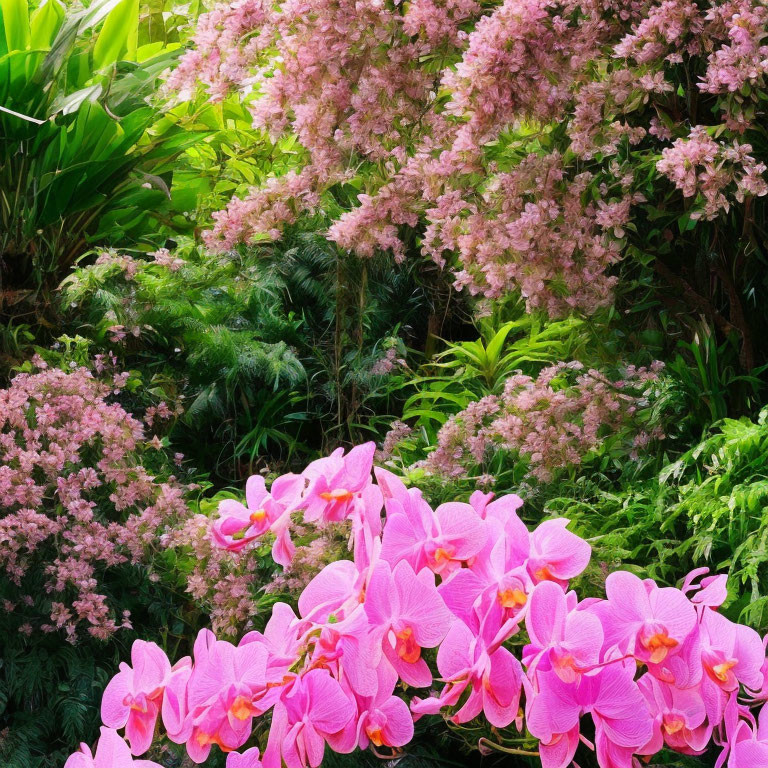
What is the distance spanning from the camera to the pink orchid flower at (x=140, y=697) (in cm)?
87

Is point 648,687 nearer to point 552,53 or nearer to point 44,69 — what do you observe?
point 552,53

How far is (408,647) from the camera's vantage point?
790mm

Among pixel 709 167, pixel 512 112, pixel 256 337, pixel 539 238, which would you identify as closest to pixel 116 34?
pixel 256 337

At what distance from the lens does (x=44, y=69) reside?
139 inches

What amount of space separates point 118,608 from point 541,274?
1.39m

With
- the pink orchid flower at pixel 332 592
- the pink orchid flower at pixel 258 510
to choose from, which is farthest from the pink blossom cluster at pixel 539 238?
the pink orchid flower at pixel 332 592

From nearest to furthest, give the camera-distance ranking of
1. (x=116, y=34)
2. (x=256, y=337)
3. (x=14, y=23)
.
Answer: (x=256, y=337), (x=14, y=23), (x=116, y=34)

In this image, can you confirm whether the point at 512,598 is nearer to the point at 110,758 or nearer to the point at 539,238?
the point at 110,758

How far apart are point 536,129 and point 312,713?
2.49 m

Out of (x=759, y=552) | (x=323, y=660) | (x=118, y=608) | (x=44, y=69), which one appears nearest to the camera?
(x=323, y=660)

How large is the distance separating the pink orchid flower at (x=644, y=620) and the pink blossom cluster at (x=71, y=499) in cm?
161

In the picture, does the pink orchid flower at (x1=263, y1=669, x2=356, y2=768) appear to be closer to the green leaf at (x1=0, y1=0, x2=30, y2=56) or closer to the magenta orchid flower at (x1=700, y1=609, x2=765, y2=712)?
the magenta orchid flower at (x1=700, y1=609, x2=765, y2=712)

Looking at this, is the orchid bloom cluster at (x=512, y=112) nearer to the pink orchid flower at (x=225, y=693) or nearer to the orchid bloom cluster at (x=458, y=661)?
the orchid bloom cluster at (x=458, y=661)

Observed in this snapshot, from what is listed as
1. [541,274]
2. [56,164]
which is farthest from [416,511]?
[56,164]
